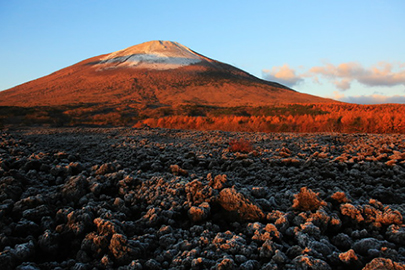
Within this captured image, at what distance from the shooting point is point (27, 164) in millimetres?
3879

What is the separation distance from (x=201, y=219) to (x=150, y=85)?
5715 cm

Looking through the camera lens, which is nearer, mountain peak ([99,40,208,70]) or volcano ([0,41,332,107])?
volcano ([0,41,332,107])

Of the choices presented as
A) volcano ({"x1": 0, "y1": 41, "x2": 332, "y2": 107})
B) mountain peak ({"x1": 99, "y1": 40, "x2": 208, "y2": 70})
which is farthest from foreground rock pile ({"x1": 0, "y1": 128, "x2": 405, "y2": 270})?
mountain peak ({"x1": 99, "y1": 40, "x2": 208, "y2": 70})

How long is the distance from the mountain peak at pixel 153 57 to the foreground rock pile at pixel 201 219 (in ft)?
222

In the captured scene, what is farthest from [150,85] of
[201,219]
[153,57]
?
[201,219]

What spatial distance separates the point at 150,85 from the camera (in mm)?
57719

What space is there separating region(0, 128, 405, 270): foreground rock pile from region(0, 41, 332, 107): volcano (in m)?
37.2

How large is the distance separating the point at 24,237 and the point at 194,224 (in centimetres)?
137

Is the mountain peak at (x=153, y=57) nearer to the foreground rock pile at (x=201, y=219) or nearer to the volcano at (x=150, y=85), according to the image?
the volcano at (x=150, y=85)

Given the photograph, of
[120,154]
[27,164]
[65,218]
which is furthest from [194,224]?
[120,154]

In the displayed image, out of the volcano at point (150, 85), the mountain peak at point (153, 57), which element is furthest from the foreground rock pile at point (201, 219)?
the mountain peak at point (153, 57)

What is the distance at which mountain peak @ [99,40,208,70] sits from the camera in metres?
70.9

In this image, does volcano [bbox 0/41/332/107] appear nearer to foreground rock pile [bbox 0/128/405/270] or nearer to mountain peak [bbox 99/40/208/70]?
mountain peak [bbox 99/40/208/70]

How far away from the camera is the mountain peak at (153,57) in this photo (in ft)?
233
